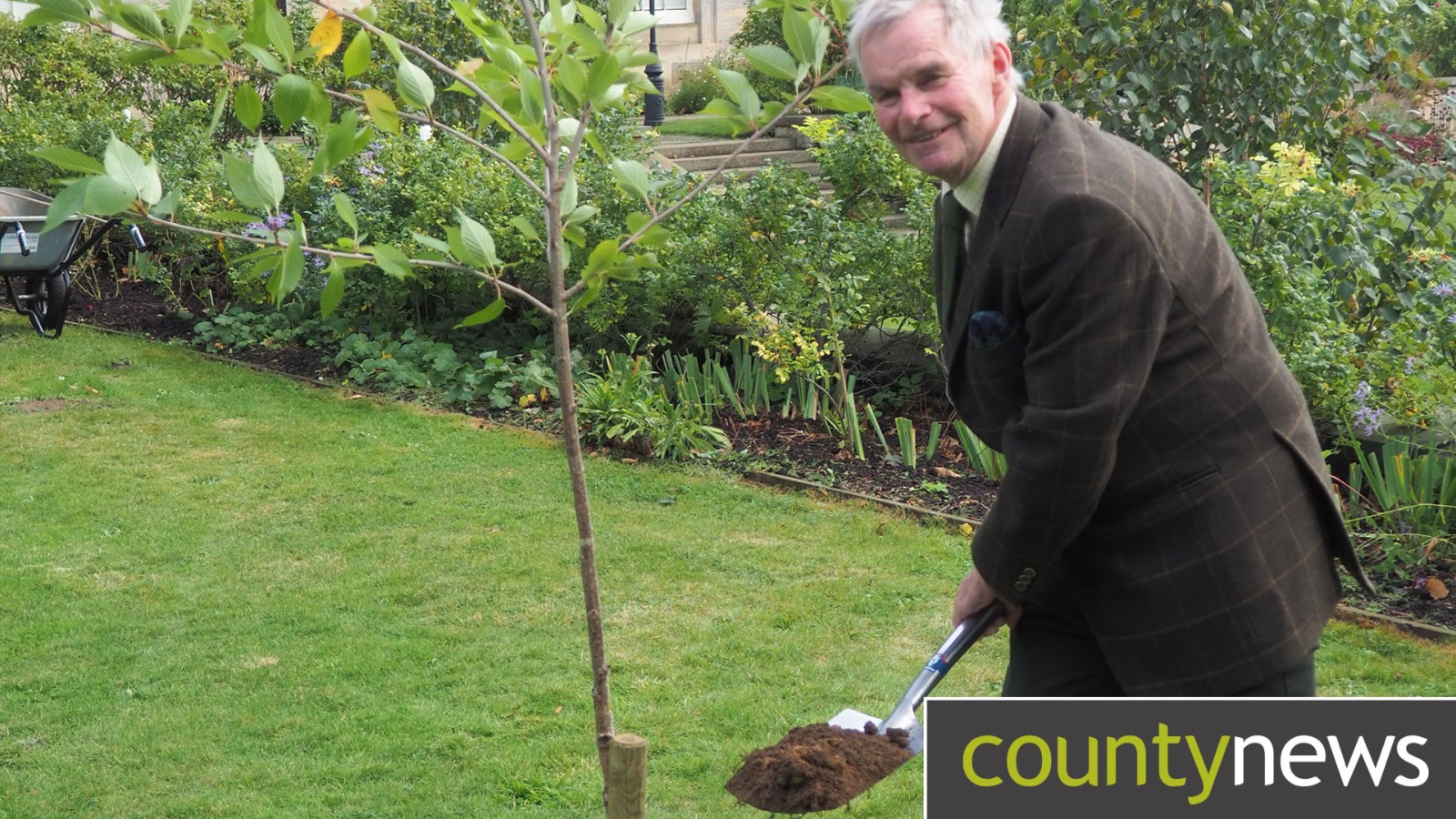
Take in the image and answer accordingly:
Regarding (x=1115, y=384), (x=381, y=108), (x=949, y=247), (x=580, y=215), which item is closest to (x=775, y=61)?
(x=949, y=247)

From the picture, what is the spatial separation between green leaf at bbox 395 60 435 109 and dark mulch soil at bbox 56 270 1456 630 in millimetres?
3817

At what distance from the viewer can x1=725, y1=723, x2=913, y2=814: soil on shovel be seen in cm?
258

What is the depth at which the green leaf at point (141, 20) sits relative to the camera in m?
2.07

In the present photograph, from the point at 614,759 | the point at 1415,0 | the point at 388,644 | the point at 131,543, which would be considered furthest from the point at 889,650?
the point at 1415,0

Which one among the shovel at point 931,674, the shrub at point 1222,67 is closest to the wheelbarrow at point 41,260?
the shrub at point 1222,67

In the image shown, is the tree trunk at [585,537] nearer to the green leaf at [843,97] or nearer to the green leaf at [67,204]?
the green leaf at [843,97]

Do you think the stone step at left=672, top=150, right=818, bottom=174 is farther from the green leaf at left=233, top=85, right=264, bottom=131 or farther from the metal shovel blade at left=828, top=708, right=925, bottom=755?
the green leaf at left=233, top=85, right=264, bottom=131

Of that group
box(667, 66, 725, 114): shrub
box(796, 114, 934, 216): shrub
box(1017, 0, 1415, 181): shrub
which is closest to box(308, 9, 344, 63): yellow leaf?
box(796, 114, 934, 216): shrub

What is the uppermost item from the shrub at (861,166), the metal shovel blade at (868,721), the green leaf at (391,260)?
the green leaf at (391,260)

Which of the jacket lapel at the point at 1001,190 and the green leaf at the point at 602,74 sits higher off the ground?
the green leaf at the point at 602,74

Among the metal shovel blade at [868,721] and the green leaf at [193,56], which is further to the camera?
the metal shovel blade at [868,721]

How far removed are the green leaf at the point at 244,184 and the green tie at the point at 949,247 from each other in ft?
3.77

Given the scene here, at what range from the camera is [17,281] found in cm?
1076

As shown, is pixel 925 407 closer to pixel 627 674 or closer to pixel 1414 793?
pixel 627 674
